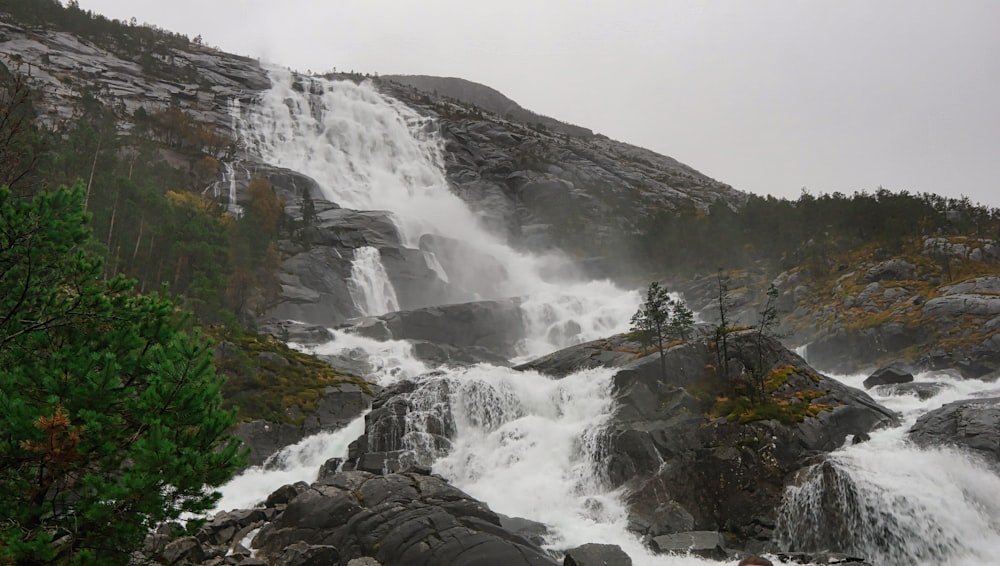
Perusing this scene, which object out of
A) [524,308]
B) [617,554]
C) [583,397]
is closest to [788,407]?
[583,397]

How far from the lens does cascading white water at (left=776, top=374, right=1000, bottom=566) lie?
1820 centimetres

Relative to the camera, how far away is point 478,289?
7319cm

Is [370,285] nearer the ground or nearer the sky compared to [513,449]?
nearer the sky

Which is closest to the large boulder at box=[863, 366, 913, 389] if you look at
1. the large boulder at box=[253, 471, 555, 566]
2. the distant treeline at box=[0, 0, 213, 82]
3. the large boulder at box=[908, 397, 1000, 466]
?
the large boulder at box=[908, 397, 1000, 466]

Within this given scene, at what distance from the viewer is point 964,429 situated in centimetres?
2206

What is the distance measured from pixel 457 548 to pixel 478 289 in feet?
187

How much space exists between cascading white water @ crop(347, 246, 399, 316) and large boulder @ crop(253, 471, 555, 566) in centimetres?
4189

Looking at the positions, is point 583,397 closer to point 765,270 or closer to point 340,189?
point 765,270

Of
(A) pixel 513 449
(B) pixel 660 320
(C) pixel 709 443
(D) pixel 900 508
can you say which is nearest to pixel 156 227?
(A) pixel 513 449

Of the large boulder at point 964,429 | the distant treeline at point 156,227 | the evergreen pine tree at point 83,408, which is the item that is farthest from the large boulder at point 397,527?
the large boulder at point 964,429

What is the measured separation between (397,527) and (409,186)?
84112 millimetres

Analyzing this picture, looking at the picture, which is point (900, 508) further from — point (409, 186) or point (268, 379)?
point (409, 186)

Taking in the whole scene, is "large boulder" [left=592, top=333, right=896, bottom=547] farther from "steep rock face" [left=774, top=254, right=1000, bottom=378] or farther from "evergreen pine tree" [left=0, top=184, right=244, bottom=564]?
"evergreen pine tree" [left=0, top=184, right=244, bottom=564]

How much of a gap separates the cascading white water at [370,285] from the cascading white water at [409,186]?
748 centimetres
